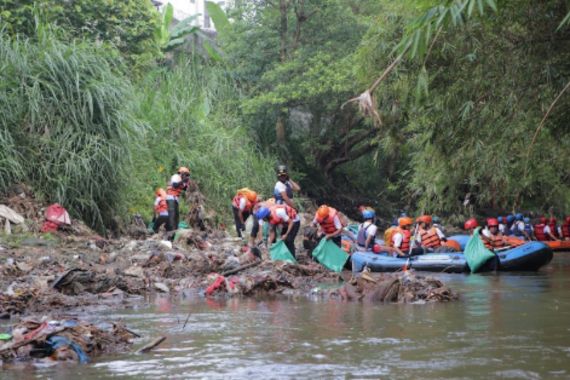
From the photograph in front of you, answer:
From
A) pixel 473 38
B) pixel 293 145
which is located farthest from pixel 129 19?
pixel 473 38

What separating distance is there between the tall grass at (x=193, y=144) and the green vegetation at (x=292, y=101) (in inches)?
2.2

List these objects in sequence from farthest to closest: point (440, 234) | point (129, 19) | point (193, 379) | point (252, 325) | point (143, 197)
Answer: point (129, 19), point (143, 197), point (440, 234), point (252, 325), point (193, 379)

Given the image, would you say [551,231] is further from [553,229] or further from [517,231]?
[517,231]

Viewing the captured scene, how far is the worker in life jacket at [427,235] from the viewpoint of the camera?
17.4 meters

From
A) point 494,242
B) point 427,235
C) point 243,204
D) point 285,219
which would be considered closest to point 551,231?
point 494,242

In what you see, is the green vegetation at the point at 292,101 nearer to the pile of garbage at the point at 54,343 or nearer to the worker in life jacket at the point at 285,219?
the worker in life jacket at the point at 285,219

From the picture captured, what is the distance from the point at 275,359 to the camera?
6719mm

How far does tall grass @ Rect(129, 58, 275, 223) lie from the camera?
2231cm

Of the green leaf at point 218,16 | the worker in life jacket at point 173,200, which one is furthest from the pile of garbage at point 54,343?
the green leaf at point 218,16

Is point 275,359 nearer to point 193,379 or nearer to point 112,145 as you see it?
point 193,379

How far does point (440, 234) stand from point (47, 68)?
27.8 feet

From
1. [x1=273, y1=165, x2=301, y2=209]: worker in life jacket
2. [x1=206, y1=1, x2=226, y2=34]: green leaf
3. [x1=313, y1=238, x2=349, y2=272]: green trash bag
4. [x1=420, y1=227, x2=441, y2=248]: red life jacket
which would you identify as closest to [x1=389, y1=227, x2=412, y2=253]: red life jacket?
[x1=420, y1=227, x2=441, y2=248]: red life jacket

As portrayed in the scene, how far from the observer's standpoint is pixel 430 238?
17453 mm

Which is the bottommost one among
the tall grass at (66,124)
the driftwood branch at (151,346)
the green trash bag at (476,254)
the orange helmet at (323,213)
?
the driftwood branch at (151,346)
